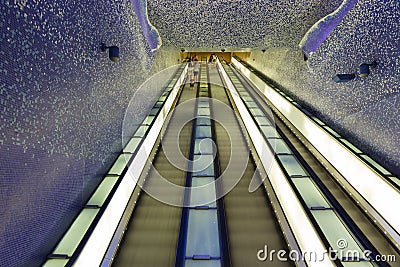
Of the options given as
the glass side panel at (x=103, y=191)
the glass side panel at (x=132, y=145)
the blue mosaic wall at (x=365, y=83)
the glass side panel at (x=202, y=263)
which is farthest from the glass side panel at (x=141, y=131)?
the blue mosaic wall at (x=365, y=83)

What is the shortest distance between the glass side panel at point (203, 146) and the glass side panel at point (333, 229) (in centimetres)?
252

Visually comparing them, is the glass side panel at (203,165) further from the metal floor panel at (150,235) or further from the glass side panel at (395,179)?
the glass side panel at (395,179)

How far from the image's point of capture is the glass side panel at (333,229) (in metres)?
2.61

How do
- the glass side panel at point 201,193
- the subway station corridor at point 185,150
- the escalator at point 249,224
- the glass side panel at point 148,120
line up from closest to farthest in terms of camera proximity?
the subway station corridor at point 185,150, the escalator at point 249,224, the glass side panel at point 201,193, the glass side panel at point 148,120

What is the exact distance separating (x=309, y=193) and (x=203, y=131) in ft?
10.3

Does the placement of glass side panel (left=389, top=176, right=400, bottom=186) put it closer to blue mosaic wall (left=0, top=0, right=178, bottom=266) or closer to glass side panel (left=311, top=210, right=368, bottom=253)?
glass side panel (left=311, top=210, right=368, bottom=253)

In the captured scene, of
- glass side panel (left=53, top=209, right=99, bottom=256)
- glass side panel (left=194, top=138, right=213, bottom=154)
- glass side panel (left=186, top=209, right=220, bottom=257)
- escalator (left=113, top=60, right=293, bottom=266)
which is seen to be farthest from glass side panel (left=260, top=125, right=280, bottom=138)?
glass side panel (left=53, top=209, right=99, bottom=256)

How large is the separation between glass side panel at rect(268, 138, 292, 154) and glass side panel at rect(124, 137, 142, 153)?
7.08 feet

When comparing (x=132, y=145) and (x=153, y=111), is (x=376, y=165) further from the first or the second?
(x=153, y=111)

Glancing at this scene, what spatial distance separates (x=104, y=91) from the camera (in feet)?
A: 12.2

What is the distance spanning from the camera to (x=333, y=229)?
2.81 m

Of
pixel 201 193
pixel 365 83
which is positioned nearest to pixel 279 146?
pixel 365 83

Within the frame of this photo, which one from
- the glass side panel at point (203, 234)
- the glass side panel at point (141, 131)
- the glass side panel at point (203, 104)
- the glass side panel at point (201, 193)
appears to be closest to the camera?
the glass side panel at point (203, 234)

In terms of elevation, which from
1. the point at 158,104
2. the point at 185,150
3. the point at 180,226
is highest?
the point at 158,104
